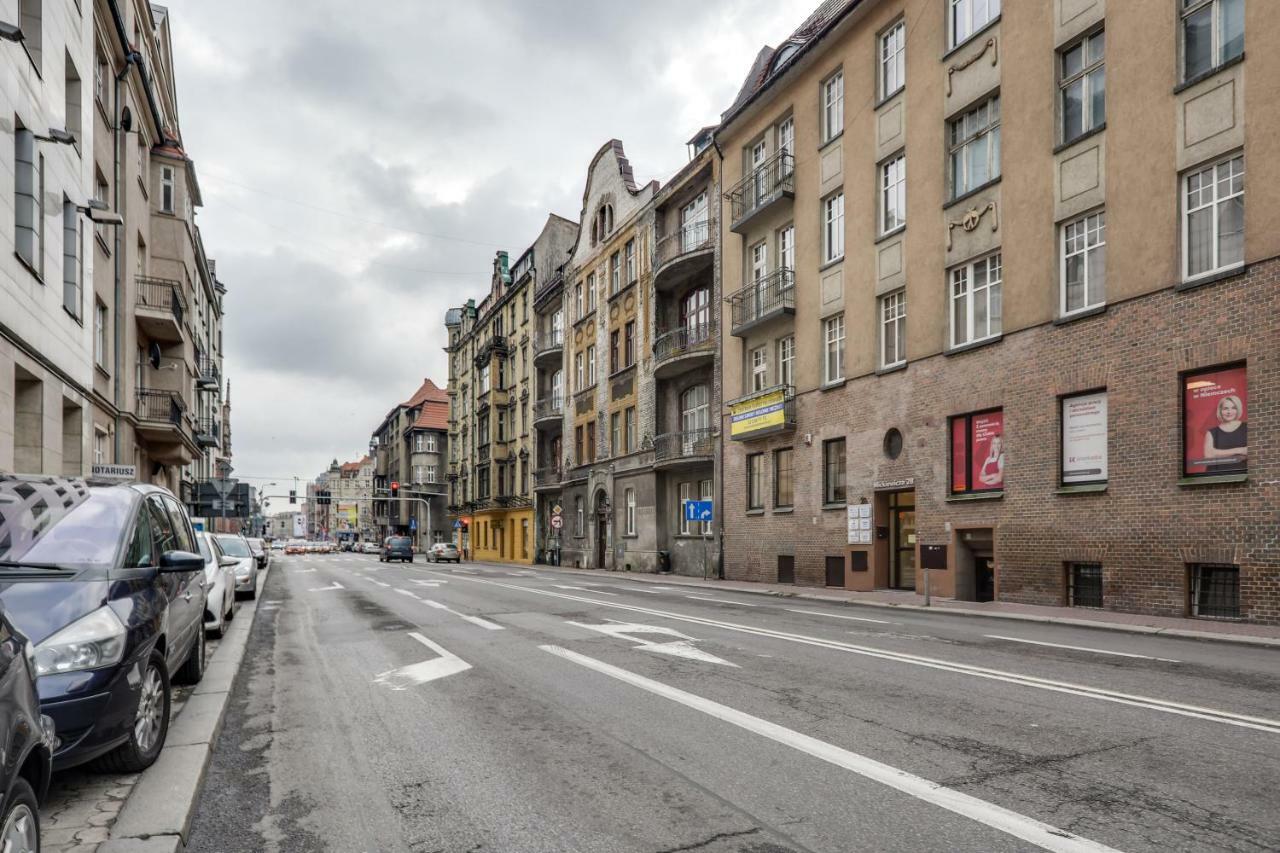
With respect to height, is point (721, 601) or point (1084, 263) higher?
point (1084, 263)

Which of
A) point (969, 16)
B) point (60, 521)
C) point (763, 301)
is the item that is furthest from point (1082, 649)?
point (763, 301)

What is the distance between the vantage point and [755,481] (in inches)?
1059

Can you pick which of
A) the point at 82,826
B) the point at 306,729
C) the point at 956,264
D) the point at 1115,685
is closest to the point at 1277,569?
the point at 1115,685

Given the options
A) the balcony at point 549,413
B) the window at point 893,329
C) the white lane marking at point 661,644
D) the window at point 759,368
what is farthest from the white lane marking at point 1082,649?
the balcony at point 549,413

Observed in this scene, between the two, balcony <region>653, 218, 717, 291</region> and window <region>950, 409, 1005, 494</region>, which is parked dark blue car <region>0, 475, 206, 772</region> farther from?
balcony <region>653, 218, 717, 291</region>

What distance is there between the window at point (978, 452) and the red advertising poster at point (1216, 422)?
3777 mm

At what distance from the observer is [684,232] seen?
32156 mm

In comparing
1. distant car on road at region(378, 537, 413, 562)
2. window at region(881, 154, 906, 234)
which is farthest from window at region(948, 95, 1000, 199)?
distant car on road at region(378, 537, 413, 562)

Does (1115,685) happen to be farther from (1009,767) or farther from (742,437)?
(742,437)

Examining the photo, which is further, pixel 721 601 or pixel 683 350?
pixel 683 350

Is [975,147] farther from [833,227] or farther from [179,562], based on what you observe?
[179,562]

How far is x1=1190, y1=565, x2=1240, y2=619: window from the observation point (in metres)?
13.7

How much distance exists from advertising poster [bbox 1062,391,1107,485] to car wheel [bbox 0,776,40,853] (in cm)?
1639

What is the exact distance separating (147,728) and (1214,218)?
625 inches
